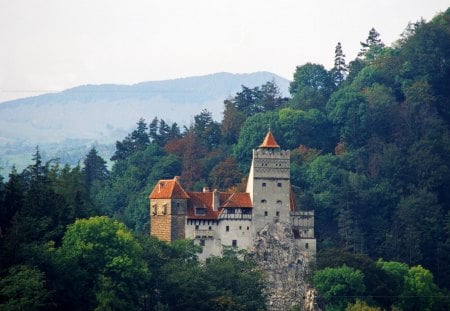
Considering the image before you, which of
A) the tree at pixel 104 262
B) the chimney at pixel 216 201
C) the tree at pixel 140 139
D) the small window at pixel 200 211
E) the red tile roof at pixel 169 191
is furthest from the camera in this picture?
the tree at pixel 140 139

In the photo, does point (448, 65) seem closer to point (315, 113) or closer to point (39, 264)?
point (315, 113)

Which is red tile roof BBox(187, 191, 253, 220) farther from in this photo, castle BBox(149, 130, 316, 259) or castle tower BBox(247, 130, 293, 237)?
castle tower BBox(247, 130, 293, 237)

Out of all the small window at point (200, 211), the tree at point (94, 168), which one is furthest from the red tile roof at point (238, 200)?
the tree at point (94, 168)

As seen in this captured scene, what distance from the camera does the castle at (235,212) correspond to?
378 feet

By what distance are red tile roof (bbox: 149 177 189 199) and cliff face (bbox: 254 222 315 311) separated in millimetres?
7068

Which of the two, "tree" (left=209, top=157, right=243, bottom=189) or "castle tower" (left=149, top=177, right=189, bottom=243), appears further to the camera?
"tree" (left=209, top=157, right=243, bottom=189)

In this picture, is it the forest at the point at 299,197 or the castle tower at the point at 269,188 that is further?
the castle tower at the point at 269,188

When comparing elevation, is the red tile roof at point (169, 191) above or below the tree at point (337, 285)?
above

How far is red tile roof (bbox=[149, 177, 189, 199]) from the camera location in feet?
378

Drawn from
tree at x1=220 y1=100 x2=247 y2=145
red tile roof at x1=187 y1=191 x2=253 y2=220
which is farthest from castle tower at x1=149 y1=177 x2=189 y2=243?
tree at x1=220 y1=100 x2=247 y2=145

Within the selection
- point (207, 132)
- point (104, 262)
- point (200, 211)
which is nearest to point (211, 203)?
point (200, 211)

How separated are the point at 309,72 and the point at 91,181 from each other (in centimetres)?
3082

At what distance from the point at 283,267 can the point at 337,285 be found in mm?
4958

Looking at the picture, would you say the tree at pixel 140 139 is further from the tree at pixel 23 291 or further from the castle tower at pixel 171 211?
the tree at pixel 23 291
